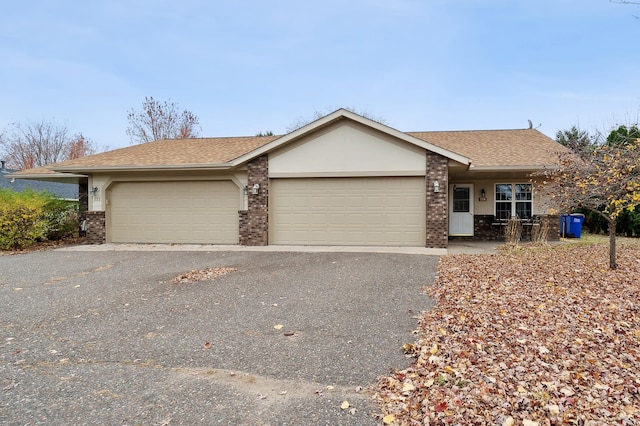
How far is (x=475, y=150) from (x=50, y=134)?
36026mm

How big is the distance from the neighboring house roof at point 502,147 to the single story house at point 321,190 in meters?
0.09

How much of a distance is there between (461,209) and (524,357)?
36.4ft

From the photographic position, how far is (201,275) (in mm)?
7566

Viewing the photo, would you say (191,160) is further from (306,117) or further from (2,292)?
(306,117)

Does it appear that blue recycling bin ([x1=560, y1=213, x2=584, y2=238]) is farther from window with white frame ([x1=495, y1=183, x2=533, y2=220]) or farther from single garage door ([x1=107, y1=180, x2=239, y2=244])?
single garage door ([x1=107, y1=180, x2=239, y2=244])

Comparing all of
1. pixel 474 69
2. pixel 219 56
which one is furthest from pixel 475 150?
pixel 219 56

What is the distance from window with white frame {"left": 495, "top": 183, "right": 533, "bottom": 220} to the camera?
44.7 feet

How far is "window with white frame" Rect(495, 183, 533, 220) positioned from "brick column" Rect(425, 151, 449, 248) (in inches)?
156

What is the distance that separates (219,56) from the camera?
739 inches

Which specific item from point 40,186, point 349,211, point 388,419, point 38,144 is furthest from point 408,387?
point 38,144

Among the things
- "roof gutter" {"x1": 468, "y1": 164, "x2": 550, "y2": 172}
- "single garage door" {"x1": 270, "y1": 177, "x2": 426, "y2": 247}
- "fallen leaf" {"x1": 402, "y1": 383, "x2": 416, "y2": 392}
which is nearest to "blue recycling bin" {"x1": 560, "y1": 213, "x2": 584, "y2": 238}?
"roof gutter" {"x1": 468, "y1": 164, "x2": 550, "y2": 172}

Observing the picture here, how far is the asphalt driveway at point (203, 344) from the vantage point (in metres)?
2.87

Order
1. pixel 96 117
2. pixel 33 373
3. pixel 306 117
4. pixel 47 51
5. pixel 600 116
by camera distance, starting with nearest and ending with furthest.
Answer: pixel 33 373
pixel 600 116
pixel 47 51
pixel 96 117
pixel 306 117

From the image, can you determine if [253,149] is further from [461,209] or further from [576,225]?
[576,225]
